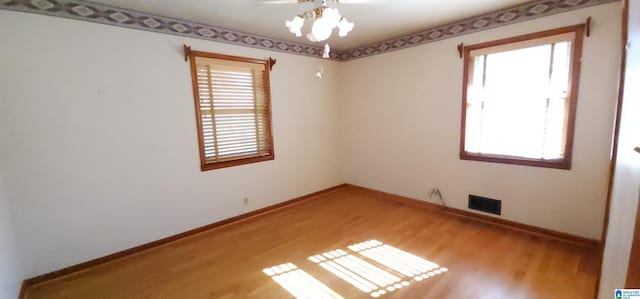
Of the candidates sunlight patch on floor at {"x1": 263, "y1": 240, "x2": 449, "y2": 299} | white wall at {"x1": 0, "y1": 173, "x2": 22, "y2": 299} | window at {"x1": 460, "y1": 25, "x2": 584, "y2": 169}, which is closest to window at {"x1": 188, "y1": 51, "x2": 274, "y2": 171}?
white wall at {"x1": 0, "y1": 173, "x2": 22, "y2": 299}

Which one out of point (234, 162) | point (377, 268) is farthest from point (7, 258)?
point (377, 268)

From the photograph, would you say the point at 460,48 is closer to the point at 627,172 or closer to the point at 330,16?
the point at 330,16

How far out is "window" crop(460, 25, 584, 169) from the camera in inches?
97.3

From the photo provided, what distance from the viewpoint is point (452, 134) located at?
10.7 ft

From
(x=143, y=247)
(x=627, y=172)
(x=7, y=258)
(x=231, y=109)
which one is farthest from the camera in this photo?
(x=231, y=109)

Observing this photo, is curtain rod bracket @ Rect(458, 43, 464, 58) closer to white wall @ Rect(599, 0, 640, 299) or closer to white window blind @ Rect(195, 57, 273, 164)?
white wall @ Rect(599, 0, 640, 299)

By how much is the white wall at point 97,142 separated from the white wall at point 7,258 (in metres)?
0.10

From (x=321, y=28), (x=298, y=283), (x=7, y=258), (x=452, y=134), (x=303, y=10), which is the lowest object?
(x=298, y=283)

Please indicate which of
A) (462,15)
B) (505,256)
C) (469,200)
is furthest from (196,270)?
(462,15)

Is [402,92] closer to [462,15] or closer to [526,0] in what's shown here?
[462,15]

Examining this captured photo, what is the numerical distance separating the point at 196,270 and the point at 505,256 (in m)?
2.80

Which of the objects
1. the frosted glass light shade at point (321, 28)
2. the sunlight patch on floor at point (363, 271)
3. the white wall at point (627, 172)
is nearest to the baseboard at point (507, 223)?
the sunlight patch on floor at point (363, 271)

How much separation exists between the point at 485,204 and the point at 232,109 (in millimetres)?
3277

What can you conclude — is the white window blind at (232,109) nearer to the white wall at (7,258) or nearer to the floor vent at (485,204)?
the white wall at (7,258)
